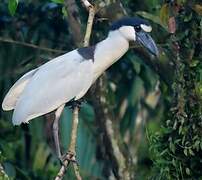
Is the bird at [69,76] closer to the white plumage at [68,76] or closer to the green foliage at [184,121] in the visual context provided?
the white plumage at [68,76]

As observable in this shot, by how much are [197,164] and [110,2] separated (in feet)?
3.63

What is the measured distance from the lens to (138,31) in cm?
377

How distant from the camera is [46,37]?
5.35 metres

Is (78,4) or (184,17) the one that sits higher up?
(184,17)

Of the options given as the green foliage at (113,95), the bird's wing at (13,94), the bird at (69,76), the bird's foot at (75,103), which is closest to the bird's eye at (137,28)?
the bird at (69,76)

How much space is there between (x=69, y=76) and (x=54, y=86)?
0.27ft

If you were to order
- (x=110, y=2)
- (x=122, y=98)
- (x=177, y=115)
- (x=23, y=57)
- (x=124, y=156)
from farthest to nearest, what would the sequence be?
(x=122, y=98)
(x=23, y=57)
(x=124, y=156)
(x=110, y=2)
(x=177, y=115)

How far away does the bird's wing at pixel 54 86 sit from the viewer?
3787 millimetres

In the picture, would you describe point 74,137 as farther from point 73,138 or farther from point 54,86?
point 54,86

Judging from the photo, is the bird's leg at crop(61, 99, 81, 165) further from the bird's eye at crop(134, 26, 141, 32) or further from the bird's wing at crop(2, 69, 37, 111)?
the bird's eye at crop(134, 26, 141, 32)

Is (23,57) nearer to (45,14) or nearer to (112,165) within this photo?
(45,14)

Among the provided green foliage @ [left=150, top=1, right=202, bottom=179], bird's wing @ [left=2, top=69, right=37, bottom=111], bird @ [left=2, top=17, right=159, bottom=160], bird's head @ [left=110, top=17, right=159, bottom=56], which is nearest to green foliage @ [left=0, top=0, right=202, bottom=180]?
green foliage @ [left=150, top=1, right=202, bottom=179]

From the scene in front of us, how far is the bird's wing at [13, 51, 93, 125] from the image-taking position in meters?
3.79

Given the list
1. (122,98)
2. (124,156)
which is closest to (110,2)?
(124,156)
